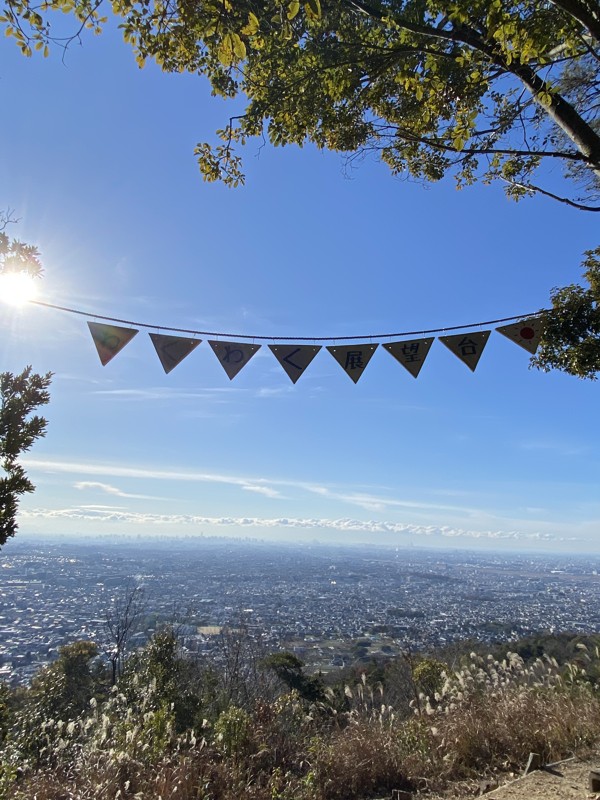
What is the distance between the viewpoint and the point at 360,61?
359cm

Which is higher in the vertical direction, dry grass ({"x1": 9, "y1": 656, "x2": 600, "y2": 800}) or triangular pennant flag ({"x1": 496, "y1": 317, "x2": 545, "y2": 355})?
triangular pennant flag ({"x1": 496, "y1": 317, "x2": 545, "y2": 355})

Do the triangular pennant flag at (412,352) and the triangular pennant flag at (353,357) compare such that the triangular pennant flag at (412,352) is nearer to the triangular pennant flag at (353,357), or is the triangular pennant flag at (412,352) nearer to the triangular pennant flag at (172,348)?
the triangular pennant flag at (353,357)

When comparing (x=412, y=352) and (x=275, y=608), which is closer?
(x=412, y=352)

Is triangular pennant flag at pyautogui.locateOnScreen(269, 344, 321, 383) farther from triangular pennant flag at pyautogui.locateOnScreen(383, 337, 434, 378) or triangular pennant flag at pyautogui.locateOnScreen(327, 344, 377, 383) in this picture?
triangular pennant flag at pyautogui.locateOnScreen(383, 337, 434, 378)

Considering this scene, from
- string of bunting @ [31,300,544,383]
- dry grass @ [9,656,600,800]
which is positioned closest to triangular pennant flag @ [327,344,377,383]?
string of bunting @ [31,300,544,383]

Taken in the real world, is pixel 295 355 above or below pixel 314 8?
below

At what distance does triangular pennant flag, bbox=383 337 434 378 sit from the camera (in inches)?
210

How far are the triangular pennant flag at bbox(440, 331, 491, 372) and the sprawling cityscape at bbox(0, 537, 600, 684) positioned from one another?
5148mm

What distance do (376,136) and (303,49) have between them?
1333 mm

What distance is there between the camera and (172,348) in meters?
5.31

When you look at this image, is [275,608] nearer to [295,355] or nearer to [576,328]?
[295,355]

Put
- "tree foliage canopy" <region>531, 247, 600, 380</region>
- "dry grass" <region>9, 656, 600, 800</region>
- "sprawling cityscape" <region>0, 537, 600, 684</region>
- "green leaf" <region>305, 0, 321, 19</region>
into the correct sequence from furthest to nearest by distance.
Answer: "sprawling cityscape" <region>0, 537, 600, 684</region>
"tree foliage canopy" <region>531, 247, 600, 380</region>
"dry grass" <region>9, 656, 600, 800</region>
"green leaf" <region>305, 0, 321, 19</region>

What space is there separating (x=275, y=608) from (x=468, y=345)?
3149 centimetres

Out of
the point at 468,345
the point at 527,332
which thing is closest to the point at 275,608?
the point at 468,345
